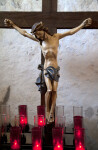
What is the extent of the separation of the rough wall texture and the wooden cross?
3.64 ft

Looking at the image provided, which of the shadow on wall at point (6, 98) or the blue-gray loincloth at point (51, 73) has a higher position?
the blue-gray loincloth at point (51, 73)

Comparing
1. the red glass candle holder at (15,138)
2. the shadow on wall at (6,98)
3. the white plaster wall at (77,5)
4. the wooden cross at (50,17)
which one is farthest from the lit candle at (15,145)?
the white plaster wall at (77,5)

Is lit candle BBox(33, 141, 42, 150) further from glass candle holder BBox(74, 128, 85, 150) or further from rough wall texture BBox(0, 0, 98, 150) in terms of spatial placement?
rough wall texture BBox(0, 0, 98, 150)

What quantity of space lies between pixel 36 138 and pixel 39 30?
1.08m

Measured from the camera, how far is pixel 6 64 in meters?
4.08

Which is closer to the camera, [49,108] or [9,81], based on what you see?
[49,108]

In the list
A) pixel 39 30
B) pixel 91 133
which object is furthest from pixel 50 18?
pixel 91 133

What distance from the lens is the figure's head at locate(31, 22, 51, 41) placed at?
2.48 m

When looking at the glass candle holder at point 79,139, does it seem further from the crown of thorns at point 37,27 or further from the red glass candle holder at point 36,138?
the crown of thorns at point 37,27

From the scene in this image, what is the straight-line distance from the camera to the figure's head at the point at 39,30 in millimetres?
2479

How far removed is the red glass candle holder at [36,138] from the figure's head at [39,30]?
0.95 meters

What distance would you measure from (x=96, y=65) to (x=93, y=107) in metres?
0.67

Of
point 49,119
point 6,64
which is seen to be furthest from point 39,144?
point 6,64

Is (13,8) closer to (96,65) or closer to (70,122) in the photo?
(96,65)
